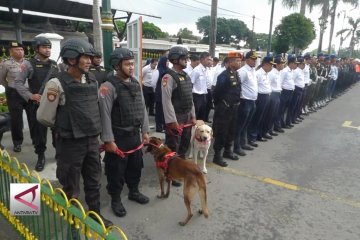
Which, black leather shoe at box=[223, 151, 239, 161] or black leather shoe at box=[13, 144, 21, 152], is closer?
black leather shoe at box=[13, 144, 21, 152]

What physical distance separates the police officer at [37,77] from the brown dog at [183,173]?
1.97 meters

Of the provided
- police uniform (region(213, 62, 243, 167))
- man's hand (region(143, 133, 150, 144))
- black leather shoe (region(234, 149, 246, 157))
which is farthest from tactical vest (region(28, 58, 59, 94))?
black leather shoe (region(234, 149, 246, 157))

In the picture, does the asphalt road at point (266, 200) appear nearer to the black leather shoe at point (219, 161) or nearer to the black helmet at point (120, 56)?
the black leather shoe at point (219, 161)

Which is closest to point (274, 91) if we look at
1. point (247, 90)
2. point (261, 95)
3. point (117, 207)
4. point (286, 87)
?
point (261, 95)

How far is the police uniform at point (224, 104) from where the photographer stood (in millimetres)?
5344

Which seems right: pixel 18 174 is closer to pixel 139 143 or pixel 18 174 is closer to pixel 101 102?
pixel 101 102

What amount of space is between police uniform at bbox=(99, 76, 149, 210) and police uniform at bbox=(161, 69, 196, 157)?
0.59 m

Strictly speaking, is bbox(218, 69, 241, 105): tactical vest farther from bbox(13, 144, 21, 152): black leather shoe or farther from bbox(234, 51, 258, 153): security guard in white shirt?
bbox(13, 144, 21, 152): black leather shoe

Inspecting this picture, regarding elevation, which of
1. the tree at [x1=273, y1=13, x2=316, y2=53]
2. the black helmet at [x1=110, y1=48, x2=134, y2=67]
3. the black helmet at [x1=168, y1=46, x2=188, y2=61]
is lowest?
the black helmet at [x1=110, y1=48, x2=134, y2=67]

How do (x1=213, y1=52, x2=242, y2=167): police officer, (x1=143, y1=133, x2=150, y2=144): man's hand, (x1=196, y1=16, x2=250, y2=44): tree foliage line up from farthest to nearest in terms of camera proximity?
(x1=196, y1=16, x2=250, y2=44): tree foliage
(x1=213, y1=52, x2=242, y2=167): police officer
(x1=143, y1=133, x2=150, y2=144): man's hand

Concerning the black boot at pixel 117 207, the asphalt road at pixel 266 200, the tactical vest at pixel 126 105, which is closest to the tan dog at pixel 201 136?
the asphalt road at pixel 266 200

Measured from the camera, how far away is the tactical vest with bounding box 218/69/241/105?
532 cm

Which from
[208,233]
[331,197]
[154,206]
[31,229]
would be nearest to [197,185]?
[208,233]

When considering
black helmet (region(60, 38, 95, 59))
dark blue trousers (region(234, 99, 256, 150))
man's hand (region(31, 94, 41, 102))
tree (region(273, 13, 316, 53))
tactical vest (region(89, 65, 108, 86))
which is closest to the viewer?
black helmet (region(60, 38, 95, 59))
